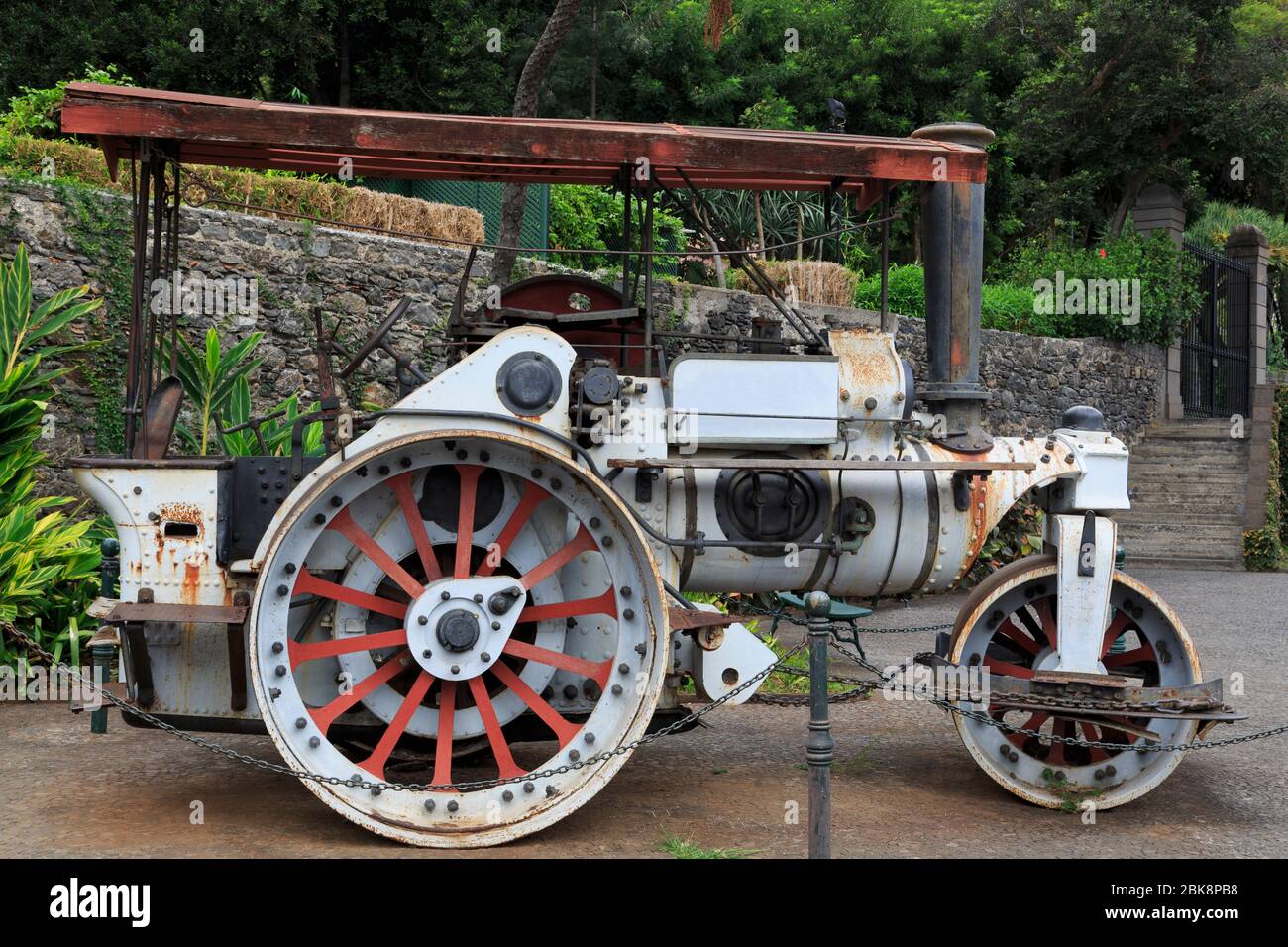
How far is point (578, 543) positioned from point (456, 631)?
0.60 metres

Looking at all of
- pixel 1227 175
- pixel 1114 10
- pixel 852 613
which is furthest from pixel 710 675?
pixel 1227 175

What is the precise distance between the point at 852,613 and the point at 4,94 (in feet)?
59.9

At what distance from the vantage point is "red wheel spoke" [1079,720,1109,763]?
589cm

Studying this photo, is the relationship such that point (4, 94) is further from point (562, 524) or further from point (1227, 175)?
point (1227, 175)

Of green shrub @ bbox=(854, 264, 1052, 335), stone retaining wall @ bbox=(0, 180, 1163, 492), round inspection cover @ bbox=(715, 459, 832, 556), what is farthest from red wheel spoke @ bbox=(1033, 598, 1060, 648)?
green shrub @ bbox=(854, 264, 1052, 335)

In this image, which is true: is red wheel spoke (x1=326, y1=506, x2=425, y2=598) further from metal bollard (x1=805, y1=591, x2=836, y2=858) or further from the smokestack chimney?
the smokestack chimney

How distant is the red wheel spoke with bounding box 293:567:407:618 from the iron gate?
1922 centimetres

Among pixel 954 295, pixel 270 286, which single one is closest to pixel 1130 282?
pixel 270 286

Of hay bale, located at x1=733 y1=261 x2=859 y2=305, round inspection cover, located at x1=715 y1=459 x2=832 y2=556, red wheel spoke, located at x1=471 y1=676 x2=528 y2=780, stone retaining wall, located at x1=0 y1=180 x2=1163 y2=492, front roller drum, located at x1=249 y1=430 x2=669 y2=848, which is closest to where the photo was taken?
front roller drum, located at x1=249 y1=430 x2=669 y2=848

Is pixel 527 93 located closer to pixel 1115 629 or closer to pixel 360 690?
pixel 1115 629

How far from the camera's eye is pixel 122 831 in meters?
5.00

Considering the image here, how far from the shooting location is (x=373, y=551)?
5.07 meters

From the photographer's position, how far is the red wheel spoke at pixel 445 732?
196 inches

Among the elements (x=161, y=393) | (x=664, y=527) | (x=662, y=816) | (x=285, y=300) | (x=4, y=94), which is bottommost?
(x=662, y=816)
